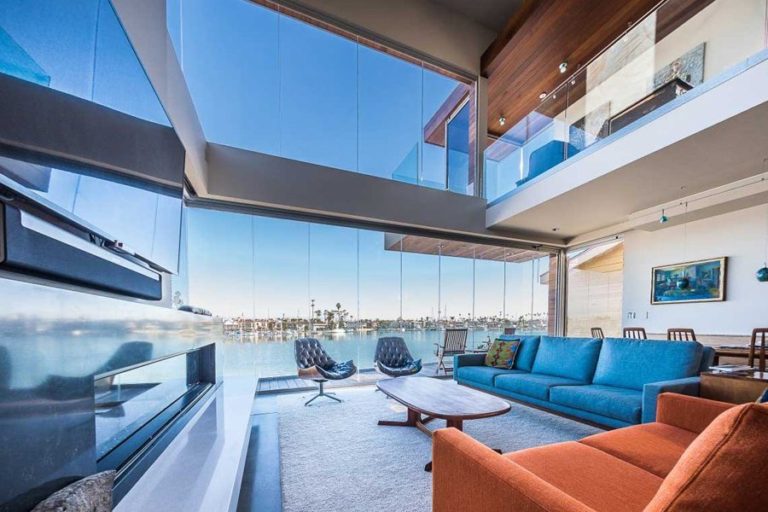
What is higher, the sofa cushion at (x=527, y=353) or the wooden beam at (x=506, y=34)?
the wooden beam at (x=506, y=34)

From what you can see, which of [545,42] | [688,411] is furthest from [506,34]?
[688,411]

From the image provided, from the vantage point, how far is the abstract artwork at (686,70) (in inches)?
131

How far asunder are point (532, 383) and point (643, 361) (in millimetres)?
994

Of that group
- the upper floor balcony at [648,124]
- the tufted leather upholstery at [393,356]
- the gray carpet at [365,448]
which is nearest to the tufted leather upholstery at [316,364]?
the gray carpet at [365,448]

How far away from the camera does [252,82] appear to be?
4.73 metres

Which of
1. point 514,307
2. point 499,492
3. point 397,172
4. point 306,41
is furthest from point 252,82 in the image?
point 514,307

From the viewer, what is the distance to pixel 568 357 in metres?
3.56

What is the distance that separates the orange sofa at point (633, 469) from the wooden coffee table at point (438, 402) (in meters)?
0.75

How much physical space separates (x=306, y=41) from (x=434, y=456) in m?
5.92

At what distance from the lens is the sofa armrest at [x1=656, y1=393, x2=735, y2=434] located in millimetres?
1777

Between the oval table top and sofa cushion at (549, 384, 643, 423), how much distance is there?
73 cm

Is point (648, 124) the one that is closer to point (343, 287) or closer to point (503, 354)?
point (503, 354)

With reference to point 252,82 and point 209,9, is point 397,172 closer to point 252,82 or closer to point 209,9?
point 252,82

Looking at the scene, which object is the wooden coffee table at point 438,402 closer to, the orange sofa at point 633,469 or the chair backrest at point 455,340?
the orange sofa at point 633,469
